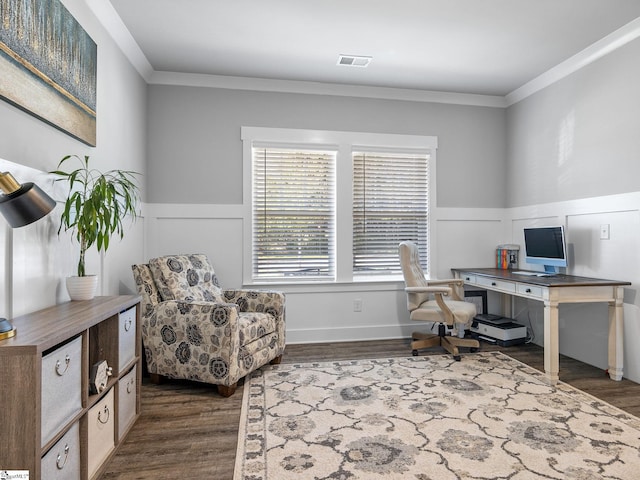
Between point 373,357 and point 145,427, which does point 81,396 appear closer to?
point 145,427

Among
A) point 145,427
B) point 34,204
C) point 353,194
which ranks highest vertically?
point 353,194

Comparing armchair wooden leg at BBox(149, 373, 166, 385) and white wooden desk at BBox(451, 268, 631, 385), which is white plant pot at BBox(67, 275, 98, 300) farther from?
white wooden desk at BBox(451, 268, 631, 385)

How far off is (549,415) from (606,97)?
2565mm

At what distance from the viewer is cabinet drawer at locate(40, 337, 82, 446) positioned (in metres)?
1.34

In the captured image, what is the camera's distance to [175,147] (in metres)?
3.86

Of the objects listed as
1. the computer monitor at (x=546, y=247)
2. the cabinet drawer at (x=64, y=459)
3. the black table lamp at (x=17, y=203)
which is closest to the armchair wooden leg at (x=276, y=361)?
the cabinet drawer at (x=64, y=459)

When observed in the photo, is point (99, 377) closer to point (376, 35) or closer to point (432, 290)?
point (432, 290)

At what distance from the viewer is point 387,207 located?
4.28 metres

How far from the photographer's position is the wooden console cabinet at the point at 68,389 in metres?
1.23

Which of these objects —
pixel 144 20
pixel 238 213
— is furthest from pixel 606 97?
pixel 144 20

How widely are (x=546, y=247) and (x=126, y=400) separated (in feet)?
11.6

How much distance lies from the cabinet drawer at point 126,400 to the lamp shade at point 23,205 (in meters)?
1.08

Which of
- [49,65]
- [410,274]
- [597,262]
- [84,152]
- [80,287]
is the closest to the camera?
[49,65]

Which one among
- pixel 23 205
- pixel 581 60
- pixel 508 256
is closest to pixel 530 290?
pixel 508 256
